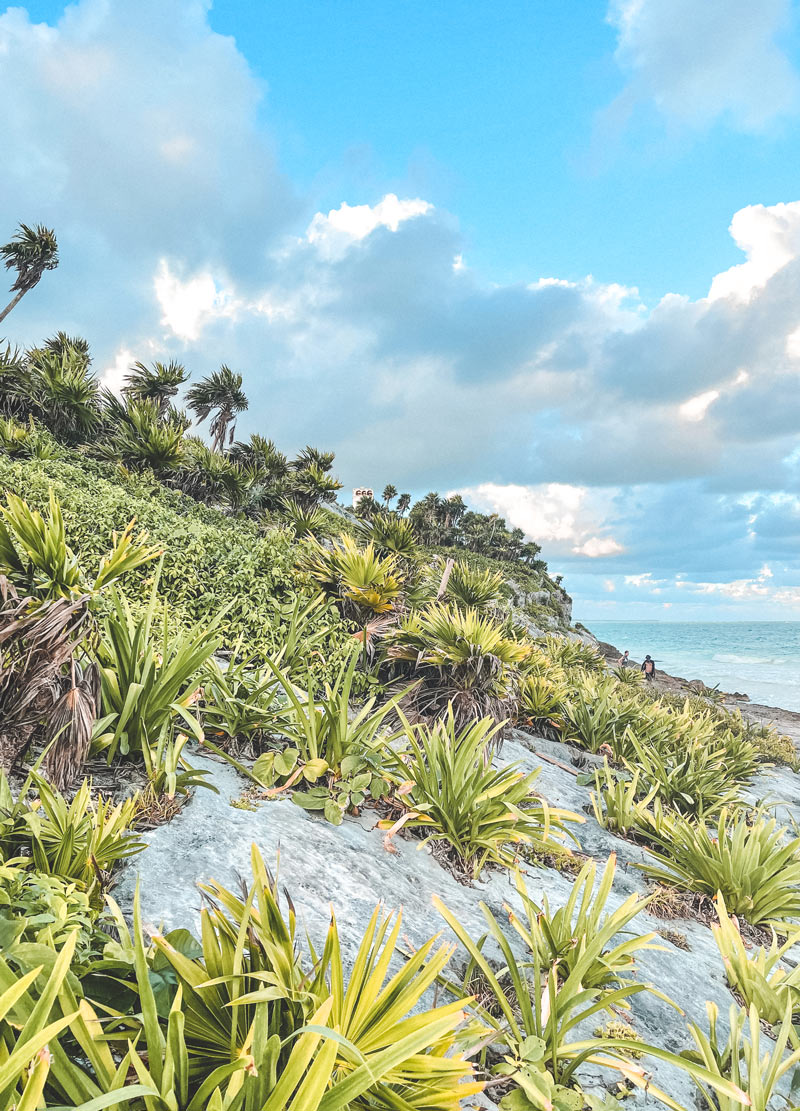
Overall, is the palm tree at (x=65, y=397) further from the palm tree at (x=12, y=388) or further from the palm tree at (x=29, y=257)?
the palm tree at (x=29, y=257)

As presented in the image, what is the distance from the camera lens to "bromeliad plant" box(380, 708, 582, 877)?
140 inches

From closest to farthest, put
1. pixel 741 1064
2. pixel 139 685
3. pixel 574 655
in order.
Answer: pixel 741 1064 < pixel 139 685 < pixel 574 655

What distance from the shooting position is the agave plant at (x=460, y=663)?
5965mm

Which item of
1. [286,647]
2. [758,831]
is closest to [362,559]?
[286,647]

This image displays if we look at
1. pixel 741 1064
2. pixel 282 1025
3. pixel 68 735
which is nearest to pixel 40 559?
pixel 68 735

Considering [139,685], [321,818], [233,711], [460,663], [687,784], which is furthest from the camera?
[687,784]

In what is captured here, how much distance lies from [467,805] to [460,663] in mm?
2454

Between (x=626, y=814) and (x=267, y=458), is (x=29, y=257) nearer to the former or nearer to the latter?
(x=267, y=458)

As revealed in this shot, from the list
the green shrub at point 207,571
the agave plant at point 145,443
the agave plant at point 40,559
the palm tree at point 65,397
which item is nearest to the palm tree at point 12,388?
the palm tree at point 65,397

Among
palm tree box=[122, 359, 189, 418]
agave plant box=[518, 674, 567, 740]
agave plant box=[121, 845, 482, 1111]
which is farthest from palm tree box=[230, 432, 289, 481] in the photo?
agave plant box=[121, 845, 482, 1111]

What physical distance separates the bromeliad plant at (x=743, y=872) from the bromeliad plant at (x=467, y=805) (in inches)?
47.7

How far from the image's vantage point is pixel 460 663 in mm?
6004

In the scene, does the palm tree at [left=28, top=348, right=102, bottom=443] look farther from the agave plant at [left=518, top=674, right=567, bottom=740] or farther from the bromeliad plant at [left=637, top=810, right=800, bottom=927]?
the bromeliad plant at [left=637, top=810, right=800, bottom=927]

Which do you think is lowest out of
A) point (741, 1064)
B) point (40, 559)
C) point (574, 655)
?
point (741, 1064)
